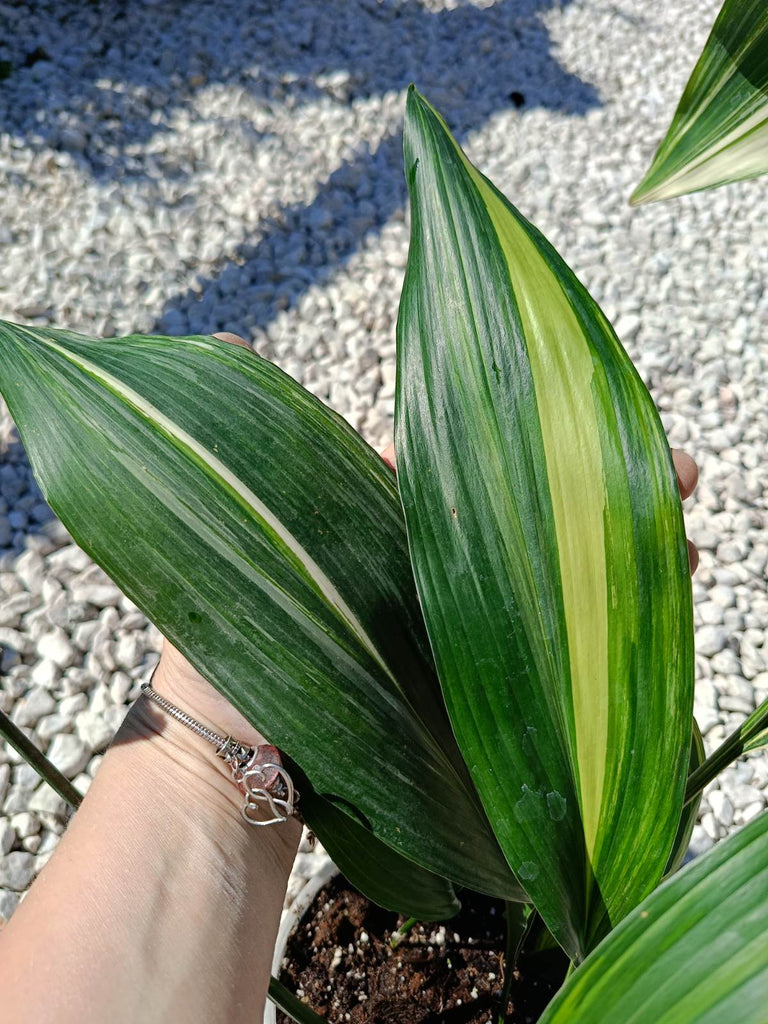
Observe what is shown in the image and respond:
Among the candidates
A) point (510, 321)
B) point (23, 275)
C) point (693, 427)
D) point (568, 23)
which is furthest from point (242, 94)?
point (510, 321)

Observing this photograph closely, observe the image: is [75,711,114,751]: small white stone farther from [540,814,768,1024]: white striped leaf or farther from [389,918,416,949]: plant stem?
[540,814,768,1024]: white striped leaf

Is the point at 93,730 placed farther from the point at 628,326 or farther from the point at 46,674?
the point at 628,326

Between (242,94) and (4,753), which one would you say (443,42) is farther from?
(4,753)

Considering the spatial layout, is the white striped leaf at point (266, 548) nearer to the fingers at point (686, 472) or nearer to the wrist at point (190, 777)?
the wrist at point (190, 777)

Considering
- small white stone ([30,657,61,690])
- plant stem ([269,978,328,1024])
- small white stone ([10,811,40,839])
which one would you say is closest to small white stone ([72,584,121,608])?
small white stone ([30,657,61,690])

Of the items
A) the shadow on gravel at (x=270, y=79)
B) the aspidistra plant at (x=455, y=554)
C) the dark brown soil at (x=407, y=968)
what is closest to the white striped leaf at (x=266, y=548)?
the aspidistra plant at (x=455, y=554)
